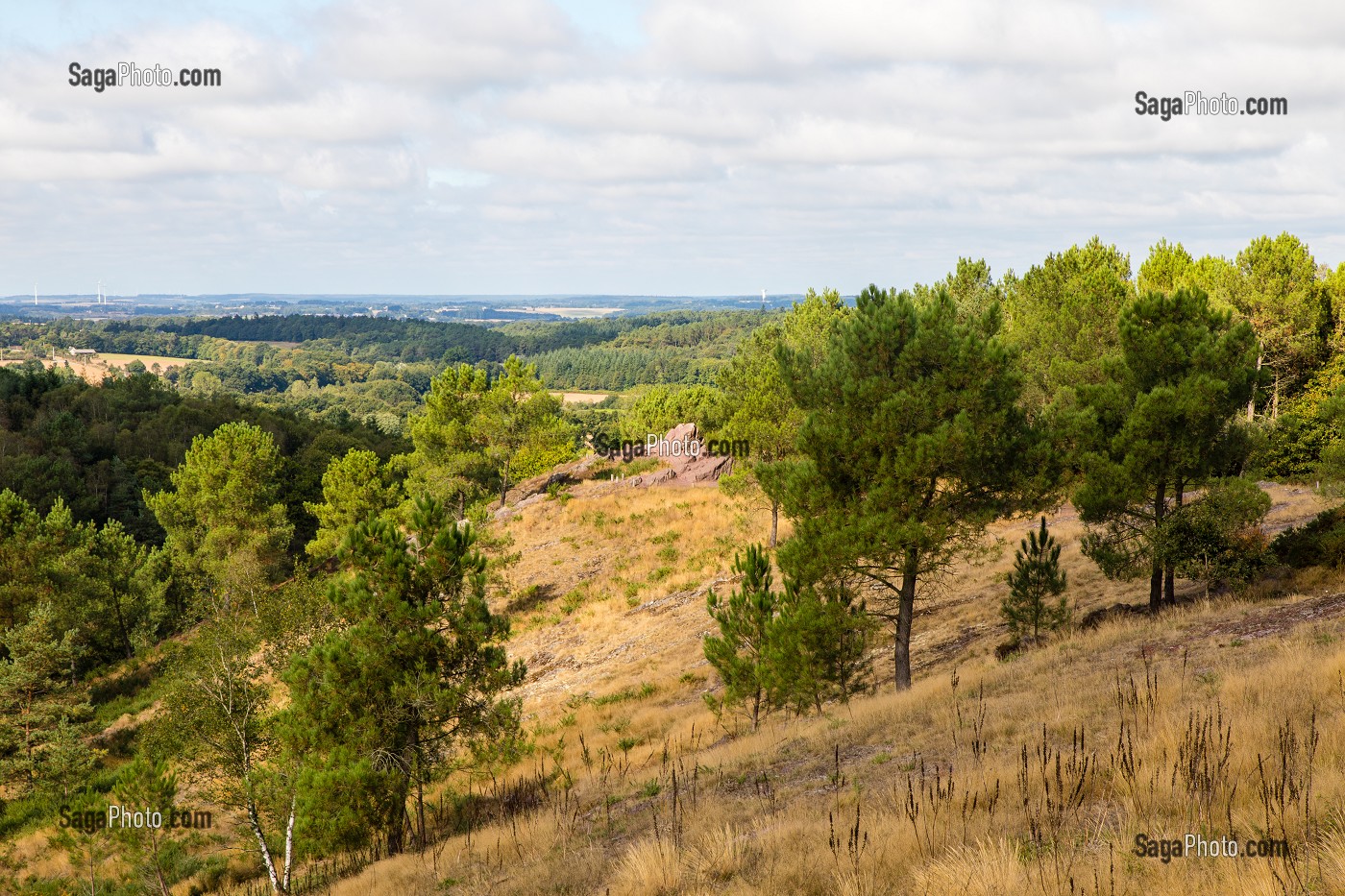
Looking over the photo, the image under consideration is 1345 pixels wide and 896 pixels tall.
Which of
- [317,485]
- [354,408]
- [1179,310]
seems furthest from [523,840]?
[354,408]

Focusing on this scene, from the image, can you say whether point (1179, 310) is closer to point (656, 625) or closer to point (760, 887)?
point (760, 887)

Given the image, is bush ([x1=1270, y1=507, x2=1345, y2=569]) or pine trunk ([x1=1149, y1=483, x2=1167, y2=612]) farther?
bush ([x1=1270, y1=507, x2=1345, y2=569])

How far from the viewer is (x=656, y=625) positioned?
96.0ft

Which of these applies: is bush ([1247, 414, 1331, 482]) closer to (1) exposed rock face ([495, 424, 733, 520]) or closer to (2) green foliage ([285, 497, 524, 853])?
(1) exposed rock face ([495, 424, 733, 520])

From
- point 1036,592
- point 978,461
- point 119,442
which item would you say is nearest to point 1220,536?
point 1036,592

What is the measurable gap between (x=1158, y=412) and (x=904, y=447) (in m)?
5.11

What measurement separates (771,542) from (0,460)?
67.2 meters

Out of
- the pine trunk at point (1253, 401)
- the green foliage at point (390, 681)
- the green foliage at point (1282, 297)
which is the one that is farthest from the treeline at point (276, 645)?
the green foliage at point (1282, 297)

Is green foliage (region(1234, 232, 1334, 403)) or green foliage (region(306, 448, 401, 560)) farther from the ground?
green foliage (region(1234, 232, 1334, 403))

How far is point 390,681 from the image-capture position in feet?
48.2

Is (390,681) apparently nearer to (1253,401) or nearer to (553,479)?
(1253,401)

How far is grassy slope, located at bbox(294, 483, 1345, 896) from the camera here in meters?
6.14

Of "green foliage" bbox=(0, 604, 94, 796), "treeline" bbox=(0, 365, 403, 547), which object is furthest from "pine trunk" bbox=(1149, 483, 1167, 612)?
"treeline" bbox=(0, 365, 403, 547)

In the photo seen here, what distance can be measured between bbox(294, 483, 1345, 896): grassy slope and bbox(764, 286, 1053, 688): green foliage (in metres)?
2.75
